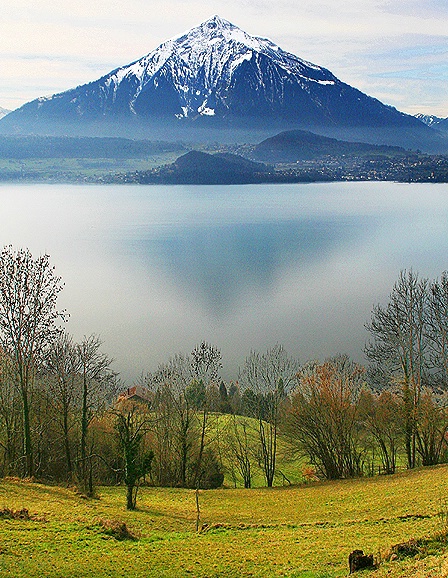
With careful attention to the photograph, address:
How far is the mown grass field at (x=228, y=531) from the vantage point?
384 inches

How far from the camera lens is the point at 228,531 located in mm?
12633

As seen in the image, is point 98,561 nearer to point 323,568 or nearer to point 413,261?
point 323,568

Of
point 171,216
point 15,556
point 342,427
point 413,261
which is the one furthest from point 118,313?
point 171,216

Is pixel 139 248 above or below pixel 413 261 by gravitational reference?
above

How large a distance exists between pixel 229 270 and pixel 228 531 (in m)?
46.6

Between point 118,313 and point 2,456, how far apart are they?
2472 centimetres

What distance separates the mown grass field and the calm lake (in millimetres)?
16139

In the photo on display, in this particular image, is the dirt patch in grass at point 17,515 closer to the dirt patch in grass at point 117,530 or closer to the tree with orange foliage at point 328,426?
the dirt patch in grass at point 117,530

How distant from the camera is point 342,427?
19.9 m

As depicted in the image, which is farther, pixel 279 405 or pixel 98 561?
pixel 279 405

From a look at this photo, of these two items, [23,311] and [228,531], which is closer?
[228,531]

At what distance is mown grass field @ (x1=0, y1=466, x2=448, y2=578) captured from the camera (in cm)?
976

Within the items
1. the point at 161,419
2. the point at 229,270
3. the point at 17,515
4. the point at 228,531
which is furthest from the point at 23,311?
the point at 229,270

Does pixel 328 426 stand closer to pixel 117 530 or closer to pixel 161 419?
pixel 161 419
